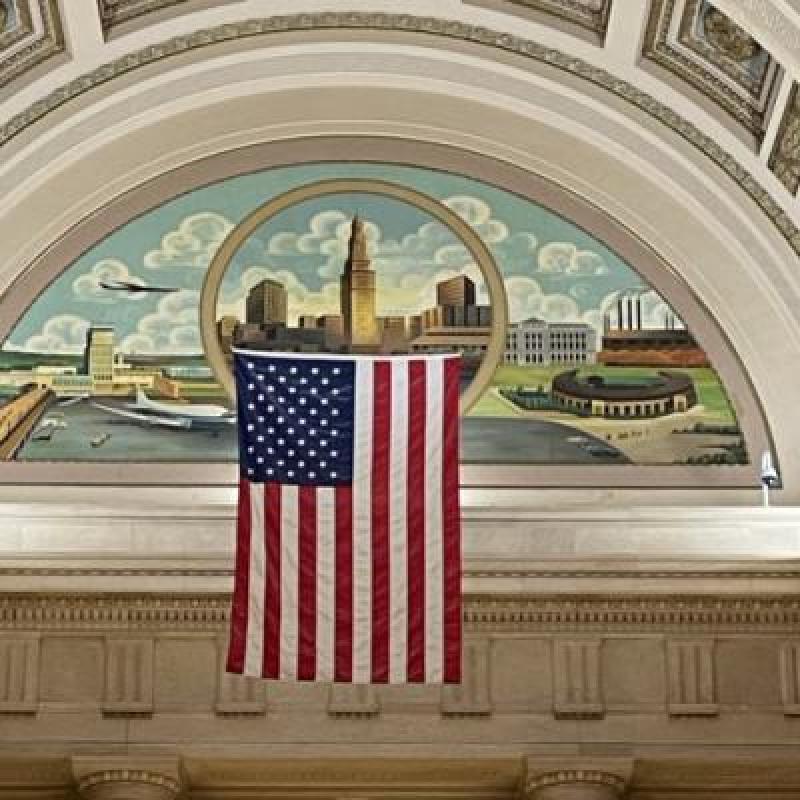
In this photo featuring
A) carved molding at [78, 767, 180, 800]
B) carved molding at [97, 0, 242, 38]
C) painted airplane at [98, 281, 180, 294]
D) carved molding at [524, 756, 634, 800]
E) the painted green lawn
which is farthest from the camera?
painted airplane at [98, 281, 180, 294]

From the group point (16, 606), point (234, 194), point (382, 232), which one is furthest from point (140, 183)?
point (16, 606)

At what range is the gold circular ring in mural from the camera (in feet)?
62.1

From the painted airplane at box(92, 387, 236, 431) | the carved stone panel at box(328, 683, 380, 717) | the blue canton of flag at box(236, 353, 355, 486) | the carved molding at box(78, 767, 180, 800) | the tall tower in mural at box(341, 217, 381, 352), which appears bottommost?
the carved molding at box(78, 767, 180, 800)

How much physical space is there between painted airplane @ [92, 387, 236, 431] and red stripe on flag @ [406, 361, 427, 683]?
403 centimetres

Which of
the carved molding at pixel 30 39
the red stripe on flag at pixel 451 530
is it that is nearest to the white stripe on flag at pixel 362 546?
the red stripe on flag at pixel 451 530

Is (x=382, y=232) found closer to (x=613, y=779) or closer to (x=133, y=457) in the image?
(x=133, y=457)

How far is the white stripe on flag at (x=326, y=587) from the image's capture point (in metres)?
14.8

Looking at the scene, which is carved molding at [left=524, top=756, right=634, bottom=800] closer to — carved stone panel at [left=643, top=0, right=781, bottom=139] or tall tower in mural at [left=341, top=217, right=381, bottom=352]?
tall tower in mural at [left=341, top=217, right=381, bottom=352]

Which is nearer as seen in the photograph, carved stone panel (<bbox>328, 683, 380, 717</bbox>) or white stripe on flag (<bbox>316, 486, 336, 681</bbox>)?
white stripe on flag (<bbox>316, 486, 336, 681</bbox>)

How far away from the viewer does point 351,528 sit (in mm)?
14844

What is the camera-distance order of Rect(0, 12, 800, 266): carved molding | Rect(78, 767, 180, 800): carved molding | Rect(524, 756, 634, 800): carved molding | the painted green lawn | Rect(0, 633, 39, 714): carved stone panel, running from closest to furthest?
Rect(78, 767, 180, 800): carved molding → Rect(524, 756, 634, 800): carved molding → Rect(0, 633, 39, 714): carved stone panel → Rect(0, 12, 800, 266): carved molding → the painted green lawn

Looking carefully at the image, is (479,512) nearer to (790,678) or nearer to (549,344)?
(549,344)

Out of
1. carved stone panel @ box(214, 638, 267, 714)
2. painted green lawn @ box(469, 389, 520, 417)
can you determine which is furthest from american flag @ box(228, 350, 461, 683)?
painted green lawn @ box(469, 389, 520, 417)

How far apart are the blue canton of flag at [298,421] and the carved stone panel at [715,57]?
4.36 m
